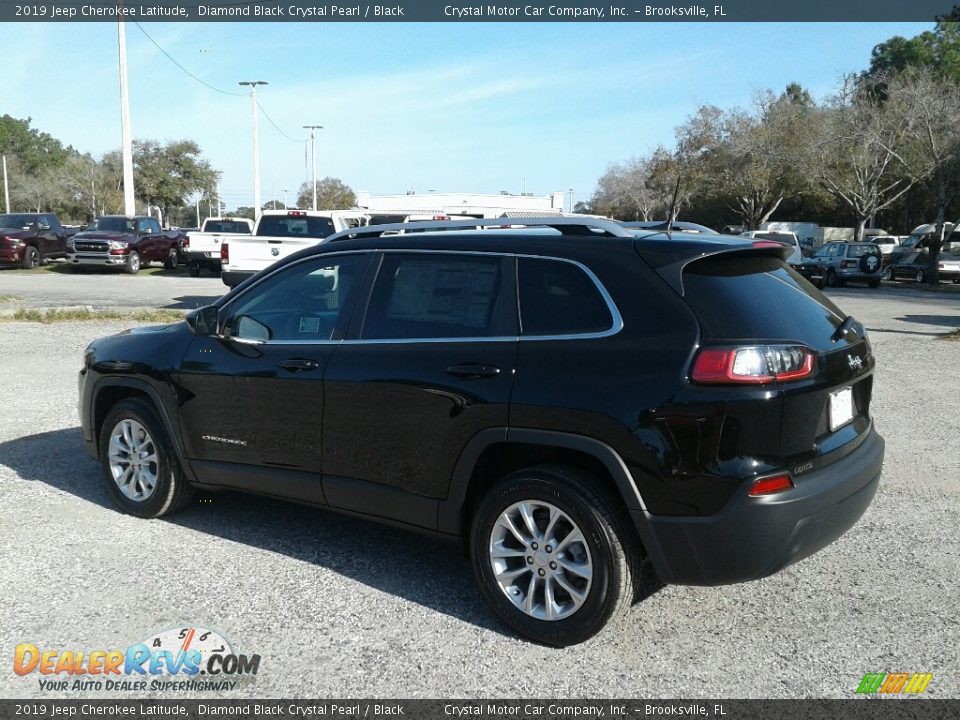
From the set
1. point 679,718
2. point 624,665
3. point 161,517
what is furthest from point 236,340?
point 679,718

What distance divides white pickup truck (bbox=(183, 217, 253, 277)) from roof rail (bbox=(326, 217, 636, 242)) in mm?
21985

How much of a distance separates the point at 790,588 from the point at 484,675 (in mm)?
1777

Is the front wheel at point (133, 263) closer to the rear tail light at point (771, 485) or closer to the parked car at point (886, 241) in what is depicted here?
the rear tail light at point (771, 485)

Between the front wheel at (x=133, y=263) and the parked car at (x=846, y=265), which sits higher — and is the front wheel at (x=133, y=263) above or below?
below

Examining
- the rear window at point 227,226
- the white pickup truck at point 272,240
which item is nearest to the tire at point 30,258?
the rear window at point 227,226

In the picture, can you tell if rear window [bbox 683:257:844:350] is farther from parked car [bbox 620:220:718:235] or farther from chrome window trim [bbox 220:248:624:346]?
parked car [bbox 620:220:718:235]

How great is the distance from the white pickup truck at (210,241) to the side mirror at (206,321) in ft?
70.3

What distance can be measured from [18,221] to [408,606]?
3074 cm

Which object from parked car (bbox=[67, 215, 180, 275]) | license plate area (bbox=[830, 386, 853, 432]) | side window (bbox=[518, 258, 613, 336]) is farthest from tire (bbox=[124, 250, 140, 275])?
license plate area (bbox=[830, 386, 853, 432])

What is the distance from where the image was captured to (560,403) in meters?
3.77

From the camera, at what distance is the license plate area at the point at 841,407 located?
12.5 ft

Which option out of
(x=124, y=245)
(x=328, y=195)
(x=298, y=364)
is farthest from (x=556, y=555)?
(x=328, y=195)

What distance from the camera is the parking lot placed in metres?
3.61

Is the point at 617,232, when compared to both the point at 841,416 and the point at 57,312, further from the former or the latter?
the point at 57,312
